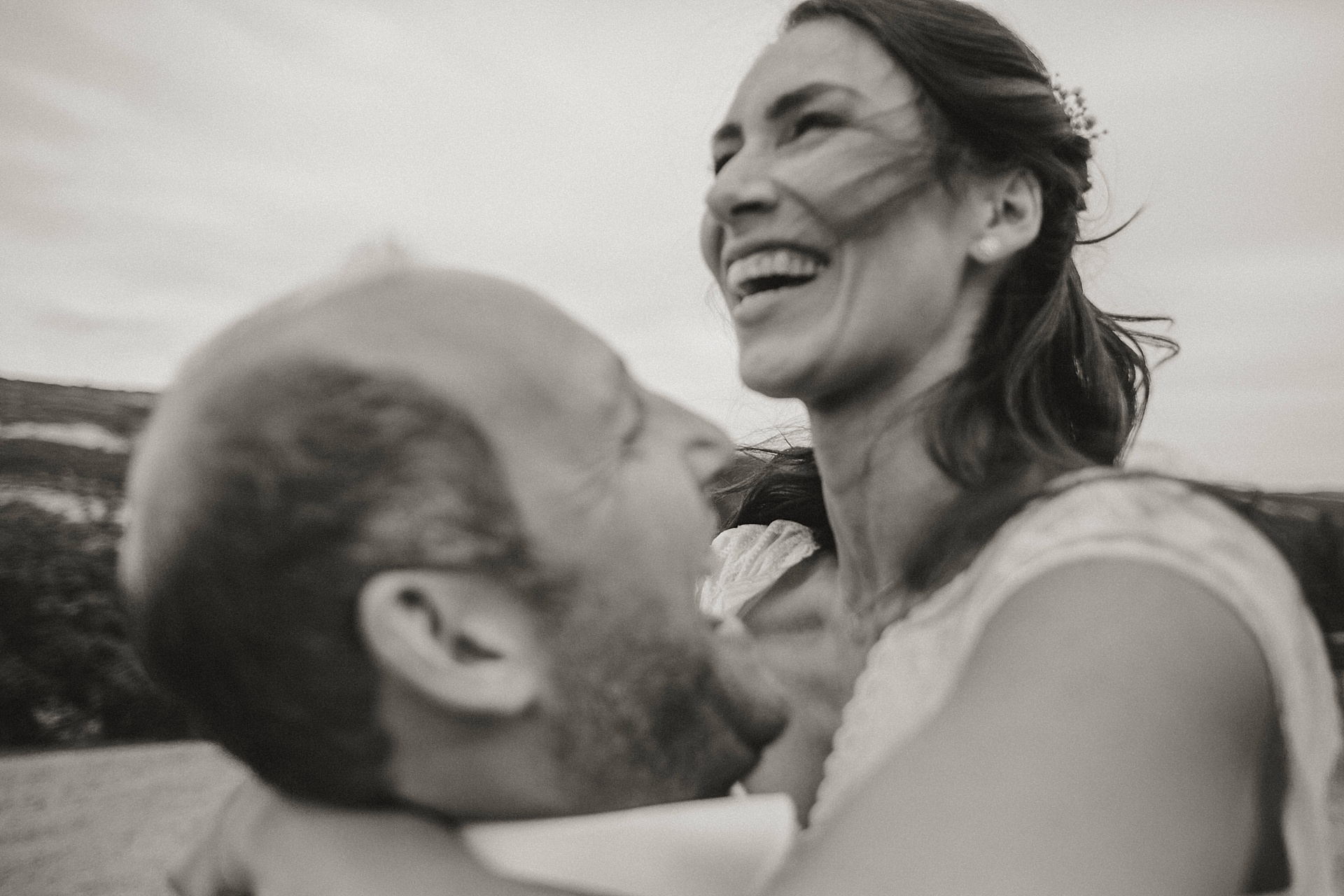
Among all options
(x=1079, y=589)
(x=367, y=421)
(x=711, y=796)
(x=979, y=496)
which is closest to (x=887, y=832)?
(x=711, y=796)

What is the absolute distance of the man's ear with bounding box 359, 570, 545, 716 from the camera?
1.02 meters

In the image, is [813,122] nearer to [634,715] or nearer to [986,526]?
[986,526]

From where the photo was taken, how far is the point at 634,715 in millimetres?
1135

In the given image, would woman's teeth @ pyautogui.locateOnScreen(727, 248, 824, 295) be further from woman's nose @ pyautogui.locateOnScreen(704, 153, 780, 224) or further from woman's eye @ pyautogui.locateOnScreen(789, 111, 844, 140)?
woman's eye @ pyautogui.locateOnScreen(789, 111, 844, 140)

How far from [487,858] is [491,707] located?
0.19m

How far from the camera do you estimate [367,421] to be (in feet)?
3.32

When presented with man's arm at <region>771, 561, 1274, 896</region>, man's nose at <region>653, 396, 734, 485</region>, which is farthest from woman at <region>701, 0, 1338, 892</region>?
man's nose at <region>653, 396, 734, 485</region>

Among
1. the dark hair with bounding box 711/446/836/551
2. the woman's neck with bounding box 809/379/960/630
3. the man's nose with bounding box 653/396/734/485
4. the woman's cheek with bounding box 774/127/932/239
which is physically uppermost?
the woman's cheek with bounding box 774/127/932/239

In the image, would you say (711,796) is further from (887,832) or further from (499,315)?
(499,315)

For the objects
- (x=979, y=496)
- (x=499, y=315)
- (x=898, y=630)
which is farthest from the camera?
(x=979, y=496)

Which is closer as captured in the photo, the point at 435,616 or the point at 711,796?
the point at 435,616

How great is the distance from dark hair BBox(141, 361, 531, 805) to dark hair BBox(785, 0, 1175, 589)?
3.52ft

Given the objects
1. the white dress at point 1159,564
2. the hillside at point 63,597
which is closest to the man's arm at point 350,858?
the white dress at point 1159,564

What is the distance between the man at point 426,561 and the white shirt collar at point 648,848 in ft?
0.05
